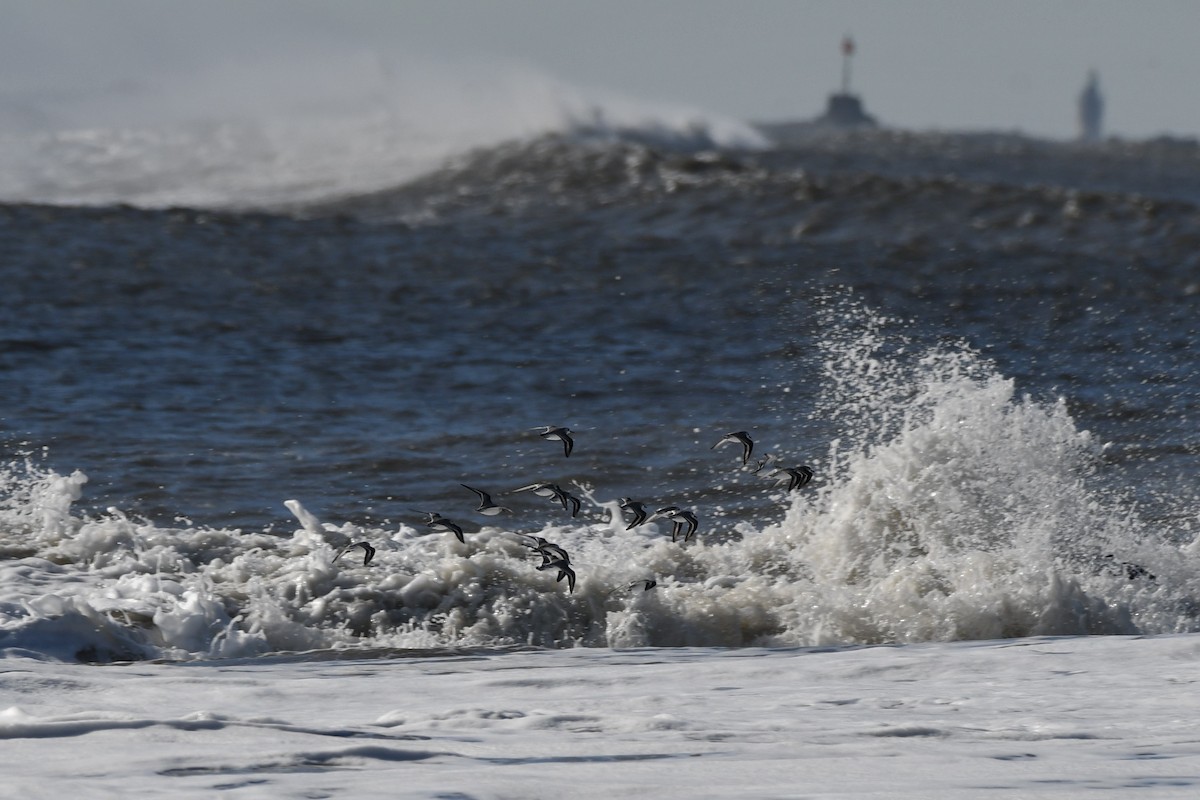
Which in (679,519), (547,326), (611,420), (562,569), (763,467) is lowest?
(562,569)

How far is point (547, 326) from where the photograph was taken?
1822 cm

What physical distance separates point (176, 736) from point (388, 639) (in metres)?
2.36

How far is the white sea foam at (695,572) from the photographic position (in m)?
8.23

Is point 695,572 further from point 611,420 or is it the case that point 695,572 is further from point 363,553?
point 611,420

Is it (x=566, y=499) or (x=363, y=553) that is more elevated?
(x=566, y=499)

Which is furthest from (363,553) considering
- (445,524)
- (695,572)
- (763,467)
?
(763,467)

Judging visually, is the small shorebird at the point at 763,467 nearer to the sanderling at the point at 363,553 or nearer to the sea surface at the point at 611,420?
the sea surface at the point at 611,420

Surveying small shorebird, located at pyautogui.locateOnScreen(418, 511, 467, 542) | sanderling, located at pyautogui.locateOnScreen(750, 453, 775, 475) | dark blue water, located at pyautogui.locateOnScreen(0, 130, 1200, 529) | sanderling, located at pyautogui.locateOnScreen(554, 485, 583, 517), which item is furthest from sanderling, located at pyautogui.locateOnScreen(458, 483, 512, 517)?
sanderling, located at pyautogui.locateOnScreen(750, 453, 775, 475)

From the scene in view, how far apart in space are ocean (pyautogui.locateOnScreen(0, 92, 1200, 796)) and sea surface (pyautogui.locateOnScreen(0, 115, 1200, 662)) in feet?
0.13

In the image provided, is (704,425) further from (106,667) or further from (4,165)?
(4,165)

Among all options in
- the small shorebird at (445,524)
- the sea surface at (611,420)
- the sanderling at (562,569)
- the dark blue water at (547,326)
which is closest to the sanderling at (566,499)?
the sea surface at (611,420)

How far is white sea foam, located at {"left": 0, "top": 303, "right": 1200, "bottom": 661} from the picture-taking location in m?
8.23

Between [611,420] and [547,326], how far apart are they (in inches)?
187

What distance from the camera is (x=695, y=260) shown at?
22391 mm
